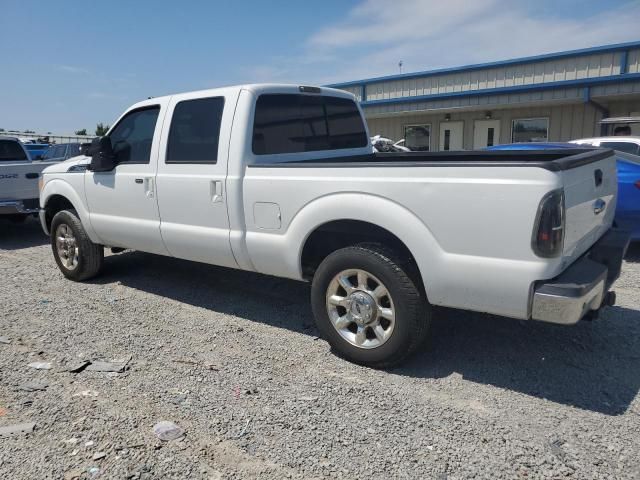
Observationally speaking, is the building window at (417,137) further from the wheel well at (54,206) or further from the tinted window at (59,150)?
the wheel well at (54,206)

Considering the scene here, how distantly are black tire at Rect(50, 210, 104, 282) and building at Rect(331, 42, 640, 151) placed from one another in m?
13.5

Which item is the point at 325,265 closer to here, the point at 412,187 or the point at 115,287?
the point at 412,187

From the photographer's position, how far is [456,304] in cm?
325

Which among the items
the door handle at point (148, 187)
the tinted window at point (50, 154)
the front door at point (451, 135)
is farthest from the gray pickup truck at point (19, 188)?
the front door at point (451, 135)

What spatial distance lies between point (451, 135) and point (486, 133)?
1279 millimetres

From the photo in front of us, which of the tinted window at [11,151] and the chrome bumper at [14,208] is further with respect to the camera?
the tinted window at [11,151]

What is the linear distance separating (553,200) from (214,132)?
109 inches

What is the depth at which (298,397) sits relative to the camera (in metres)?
3.34

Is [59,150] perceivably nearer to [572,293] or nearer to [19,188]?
[19,188]

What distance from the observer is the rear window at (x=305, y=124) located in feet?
14.3

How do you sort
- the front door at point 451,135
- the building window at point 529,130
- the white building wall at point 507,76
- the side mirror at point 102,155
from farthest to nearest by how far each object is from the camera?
1. the front door at point 451,135
2. the building window at point 529,130
3. the white building wall at point 507,76
4. the side mirror at point 102,155

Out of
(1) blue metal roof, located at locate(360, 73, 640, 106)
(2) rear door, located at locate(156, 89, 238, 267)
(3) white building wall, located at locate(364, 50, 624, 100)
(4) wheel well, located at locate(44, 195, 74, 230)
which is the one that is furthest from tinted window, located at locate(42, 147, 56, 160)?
(2) rear door, located at locate(156, 89, 238, 267)

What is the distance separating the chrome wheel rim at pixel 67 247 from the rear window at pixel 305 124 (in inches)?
116

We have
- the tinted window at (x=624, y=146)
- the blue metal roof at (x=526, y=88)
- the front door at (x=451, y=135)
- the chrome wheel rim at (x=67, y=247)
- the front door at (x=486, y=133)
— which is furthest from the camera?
the front door at (x=451, y=135)
